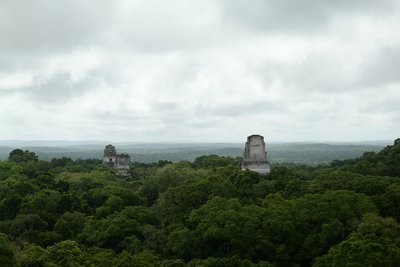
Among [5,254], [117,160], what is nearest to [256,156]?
[117,160]

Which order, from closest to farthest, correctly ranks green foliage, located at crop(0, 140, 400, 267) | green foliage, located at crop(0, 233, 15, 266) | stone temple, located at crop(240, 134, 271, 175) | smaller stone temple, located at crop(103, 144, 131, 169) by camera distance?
green foliage, located at crop(0, 233, 15, 266) → green foliage, located at crop(0, 140, 400, 267) → stone temple, located at crop(240, 134, 271, 175) → smaller stone temple, located at crop(103, 144, 131, 169)

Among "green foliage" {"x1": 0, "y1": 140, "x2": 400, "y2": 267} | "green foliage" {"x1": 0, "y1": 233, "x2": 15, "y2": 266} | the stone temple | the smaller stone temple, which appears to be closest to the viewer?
"green foliage" {"x1": 0, "y1": 233, "x2": 15, "y2": 266}

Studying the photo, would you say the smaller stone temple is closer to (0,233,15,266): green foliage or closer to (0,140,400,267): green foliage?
(0,140,400,267): green foliage

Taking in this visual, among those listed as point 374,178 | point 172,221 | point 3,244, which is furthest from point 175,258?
point 374,178

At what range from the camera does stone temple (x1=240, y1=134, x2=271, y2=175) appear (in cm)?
5028

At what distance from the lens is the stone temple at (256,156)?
5028 cm

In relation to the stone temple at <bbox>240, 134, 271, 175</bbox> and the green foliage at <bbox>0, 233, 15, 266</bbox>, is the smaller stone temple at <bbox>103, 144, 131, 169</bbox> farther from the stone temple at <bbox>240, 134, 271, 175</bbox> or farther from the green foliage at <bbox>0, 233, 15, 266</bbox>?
the green foliage at <bbox>0, 233, 15, 266</bbox>

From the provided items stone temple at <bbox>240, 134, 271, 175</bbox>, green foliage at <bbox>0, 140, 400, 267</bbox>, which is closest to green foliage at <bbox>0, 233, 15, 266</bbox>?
green foliage at <bbox>0, 140, 400, 267</bbox>

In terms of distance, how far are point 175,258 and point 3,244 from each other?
11.9 meters

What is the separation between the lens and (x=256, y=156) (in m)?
50.5

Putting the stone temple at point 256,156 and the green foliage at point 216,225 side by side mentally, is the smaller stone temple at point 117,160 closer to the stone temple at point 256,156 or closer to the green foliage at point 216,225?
the stone temple at point 256,156

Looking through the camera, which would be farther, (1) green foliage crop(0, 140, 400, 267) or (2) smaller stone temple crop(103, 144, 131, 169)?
(2) smaller stone temple crop(103, 144, 131, 169)

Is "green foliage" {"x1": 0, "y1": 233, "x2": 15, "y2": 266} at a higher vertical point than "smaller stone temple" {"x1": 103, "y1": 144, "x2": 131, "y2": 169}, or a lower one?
lower

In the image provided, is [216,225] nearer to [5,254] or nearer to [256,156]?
[5,254]
